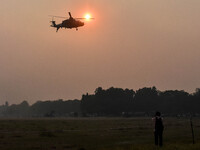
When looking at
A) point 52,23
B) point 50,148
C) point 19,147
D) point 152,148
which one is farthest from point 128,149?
point 52,23

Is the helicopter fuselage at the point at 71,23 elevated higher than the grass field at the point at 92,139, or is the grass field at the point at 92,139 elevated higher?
the helicopter fuselage at the point at 71,23

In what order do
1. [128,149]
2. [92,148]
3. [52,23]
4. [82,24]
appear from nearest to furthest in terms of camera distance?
[128,149], [92,148], [82,24], [52,23]

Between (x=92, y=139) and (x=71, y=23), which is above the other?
(x=71, y=23)

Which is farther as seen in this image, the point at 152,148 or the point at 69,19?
the point at 69,19

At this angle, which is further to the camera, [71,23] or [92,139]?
[71,23]

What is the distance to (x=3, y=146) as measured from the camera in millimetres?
32000

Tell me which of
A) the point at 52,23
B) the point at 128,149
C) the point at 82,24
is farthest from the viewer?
the point at 52,23

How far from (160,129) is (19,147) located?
1090cm

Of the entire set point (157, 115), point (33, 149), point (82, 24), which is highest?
point (82, 24)

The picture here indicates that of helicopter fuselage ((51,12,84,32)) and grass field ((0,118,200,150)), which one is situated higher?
helicopter fuselage ((51,12,84,32))

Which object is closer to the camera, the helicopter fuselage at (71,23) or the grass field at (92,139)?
the grass field at (92,139)

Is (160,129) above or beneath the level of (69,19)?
beneath

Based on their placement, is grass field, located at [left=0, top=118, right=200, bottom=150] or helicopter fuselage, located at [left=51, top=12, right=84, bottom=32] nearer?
grass field, located at [left=0, top=118, right=200, bottom=150]

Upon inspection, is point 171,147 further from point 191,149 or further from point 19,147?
point 19,147
